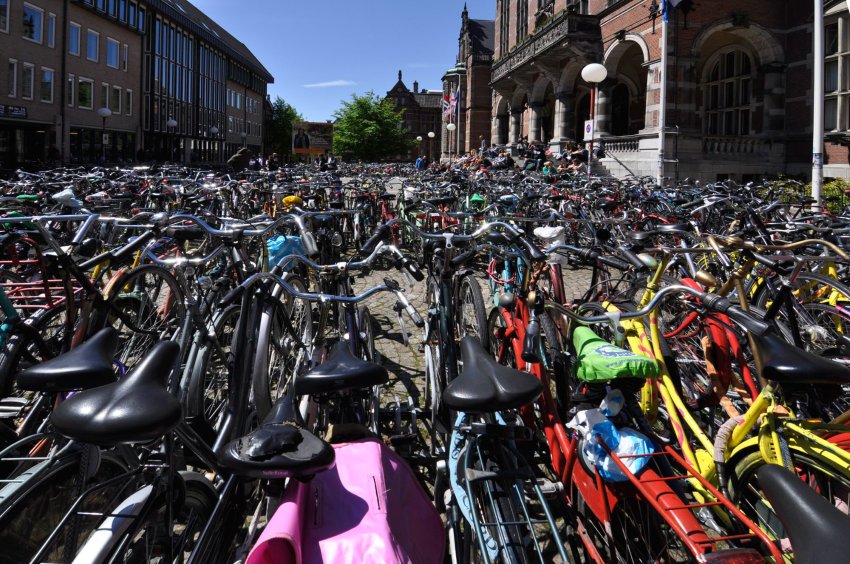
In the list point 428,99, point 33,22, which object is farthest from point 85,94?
point 428,99

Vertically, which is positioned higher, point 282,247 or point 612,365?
point 282,247

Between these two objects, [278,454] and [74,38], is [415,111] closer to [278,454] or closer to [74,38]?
[74,38]

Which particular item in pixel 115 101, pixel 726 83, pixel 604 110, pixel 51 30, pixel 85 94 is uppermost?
pixel 51 30

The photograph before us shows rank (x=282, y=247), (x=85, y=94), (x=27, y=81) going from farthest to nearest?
1. (x=85, y=94)
2. (x=27, y=81)
3. (x=282, y=247)

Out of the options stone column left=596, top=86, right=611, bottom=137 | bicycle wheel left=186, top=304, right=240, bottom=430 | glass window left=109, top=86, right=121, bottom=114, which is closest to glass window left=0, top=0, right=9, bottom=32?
glass window left=109, top=86, right=121, bottom=114

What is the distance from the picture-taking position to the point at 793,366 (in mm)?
1840

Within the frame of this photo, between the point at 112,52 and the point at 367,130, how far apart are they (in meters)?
33.8

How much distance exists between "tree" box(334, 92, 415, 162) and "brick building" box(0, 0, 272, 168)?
1540 cm

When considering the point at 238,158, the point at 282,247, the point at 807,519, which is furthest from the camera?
the point at 238,158

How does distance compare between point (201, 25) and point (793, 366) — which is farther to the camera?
point (201, 25)

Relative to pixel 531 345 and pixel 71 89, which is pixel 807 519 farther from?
pixel 71 89

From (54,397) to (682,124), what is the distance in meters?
20.0

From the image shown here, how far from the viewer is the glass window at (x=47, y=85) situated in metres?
28.5

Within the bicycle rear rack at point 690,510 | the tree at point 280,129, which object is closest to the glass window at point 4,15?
the bicycle rear rack at point 690,510
